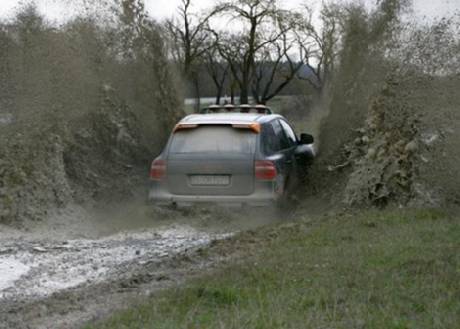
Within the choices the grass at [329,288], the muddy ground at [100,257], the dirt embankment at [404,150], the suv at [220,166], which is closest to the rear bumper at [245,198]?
the suv at [220,166]

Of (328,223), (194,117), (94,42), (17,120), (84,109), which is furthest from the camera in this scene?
(94,42)

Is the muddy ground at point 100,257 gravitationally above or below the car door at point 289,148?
below

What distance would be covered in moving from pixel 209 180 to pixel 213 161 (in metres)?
0.26

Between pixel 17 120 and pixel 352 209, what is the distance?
18.1 feet

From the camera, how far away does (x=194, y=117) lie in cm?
1231

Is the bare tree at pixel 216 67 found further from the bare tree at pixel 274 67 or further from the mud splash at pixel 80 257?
the mud splash at pixel 80 257

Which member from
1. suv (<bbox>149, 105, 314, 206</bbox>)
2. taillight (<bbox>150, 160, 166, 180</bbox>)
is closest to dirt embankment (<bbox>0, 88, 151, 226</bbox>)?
taillight (<bbox>150, 160, 166, 180</bbox>)

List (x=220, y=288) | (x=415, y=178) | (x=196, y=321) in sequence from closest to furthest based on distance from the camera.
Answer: (x=196, y=321)
(x=220, y=288)
(x=415, y=178)

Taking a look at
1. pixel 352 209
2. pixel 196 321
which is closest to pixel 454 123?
pixel 352 209

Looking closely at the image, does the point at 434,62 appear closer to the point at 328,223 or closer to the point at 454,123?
the point at 454,123

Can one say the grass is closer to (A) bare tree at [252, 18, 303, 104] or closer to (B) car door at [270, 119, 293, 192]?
(B) car door at [270, 119, 293, 192]

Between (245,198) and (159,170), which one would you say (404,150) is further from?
(159,170)

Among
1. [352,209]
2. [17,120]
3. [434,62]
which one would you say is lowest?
[352,209]

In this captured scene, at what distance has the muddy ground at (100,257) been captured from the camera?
670 centimetres
